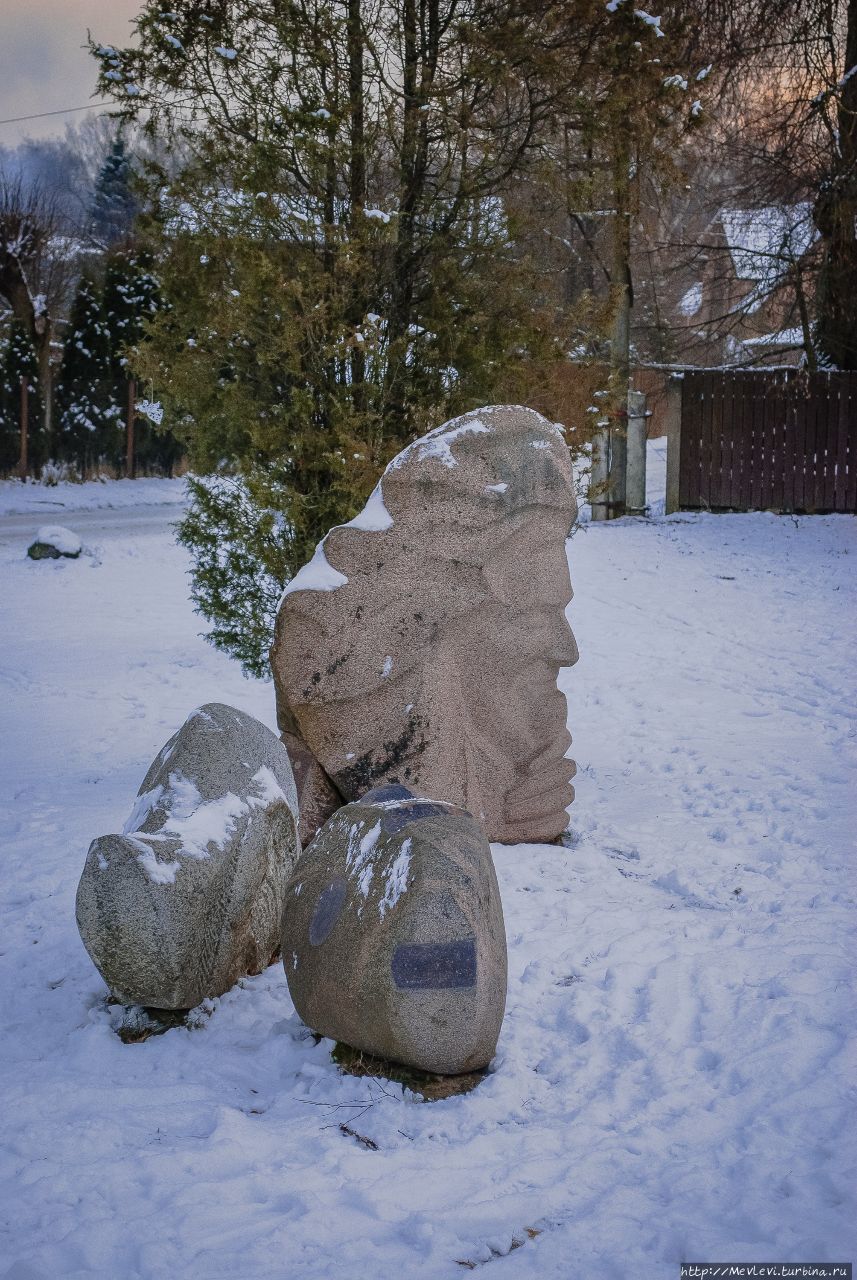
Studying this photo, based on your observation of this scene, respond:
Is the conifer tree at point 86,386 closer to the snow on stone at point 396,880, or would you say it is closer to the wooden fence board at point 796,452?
the wooden fence board at point 796,452

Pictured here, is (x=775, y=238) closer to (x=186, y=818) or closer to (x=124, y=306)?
(x=124, y=306)

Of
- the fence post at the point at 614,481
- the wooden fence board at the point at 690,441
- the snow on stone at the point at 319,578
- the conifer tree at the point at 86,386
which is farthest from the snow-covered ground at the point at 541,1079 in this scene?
the conifer tree at the point at 86,386

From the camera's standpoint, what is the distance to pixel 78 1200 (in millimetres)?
2859

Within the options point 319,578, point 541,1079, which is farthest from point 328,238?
point 541,1079

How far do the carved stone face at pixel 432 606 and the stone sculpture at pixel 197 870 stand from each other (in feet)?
1.91

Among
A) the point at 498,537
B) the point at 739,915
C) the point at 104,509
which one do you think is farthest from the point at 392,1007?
the point at 104,509

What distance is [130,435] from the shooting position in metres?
20.8

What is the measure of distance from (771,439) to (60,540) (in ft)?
31.9

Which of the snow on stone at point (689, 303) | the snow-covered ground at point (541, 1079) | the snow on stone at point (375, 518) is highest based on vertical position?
the snow on stone at point (689, 303)

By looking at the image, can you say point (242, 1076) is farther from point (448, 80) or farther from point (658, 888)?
point (448, 80)

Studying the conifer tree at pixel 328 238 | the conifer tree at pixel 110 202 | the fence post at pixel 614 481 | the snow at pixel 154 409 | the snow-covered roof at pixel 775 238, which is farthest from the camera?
the conifer tree at pixel 110 202

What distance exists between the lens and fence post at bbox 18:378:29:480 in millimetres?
19281

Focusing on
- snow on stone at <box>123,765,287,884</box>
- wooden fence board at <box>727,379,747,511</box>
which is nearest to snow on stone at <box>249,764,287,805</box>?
snow on stone at <box>123,765,287,884</box>

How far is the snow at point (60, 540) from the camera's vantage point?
490 inches
